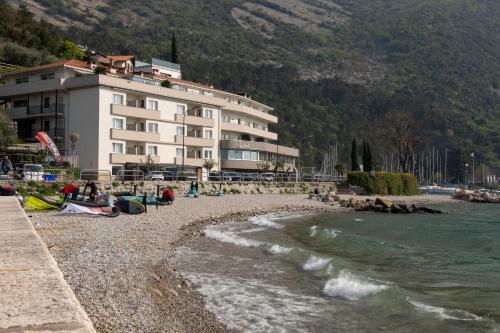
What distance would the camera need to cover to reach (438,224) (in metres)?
41.1

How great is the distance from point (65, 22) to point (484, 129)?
14161 cm

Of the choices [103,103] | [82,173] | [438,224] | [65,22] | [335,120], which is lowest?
[438,224]

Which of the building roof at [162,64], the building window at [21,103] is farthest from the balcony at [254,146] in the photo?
the building window at [21,103]

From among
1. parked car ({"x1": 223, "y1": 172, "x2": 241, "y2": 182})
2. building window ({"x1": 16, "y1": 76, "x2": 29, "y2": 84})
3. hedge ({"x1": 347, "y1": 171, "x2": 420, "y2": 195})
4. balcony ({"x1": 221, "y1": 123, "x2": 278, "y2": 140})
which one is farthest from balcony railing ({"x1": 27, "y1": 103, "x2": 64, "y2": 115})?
hedge ({"x1": 347, "y1": 171, "x2": 420, "y2": 195})

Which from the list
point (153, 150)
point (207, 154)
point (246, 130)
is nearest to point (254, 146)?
point (246, 130)

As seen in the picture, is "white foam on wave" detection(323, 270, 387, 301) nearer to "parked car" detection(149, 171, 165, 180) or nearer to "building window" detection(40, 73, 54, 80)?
"parked car" detection(149, 171, 165, 180)

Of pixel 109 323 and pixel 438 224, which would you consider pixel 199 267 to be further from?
pixel 438 224

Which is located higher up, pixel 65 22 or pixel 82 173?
pixel 65 22

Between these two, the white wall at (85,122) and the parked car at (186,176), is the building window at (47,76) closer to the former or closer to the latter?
the white wall at (85,122)

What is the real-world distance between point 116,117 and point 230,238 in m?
35.4

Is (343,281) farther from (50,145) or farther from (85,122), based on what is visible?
(85,122)

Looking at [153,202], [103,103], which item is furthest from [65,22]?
[153,202]

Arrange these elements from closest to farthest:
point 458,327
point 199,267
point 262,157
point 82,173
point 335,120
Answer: point 458,327
point 199,267
point 82,173
point 262,157
point 335,120

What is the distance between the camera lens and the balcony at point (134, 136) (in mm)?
55475
